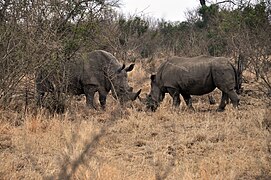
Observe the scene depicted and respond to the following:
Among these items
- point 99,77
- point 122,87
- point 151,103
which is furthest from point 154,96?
point 99,77

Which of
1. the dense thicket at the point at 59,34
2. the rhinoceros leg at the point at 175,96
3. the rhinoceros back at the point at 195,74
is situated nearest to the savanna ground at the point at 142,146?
the dense thicket at the point at 59,34

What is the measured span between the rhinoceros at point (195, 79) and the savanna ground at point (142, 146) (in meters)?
1.13

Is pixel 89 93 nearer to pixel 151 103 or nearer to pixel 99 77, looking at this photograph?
pixel 99 77

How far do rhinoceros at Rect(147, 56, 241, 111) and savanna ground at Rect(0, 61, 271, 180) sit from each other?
3.71 ft

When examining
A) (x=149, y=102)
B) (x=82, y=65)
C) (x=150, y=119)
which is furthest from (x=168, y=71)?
(x=150, y=119)

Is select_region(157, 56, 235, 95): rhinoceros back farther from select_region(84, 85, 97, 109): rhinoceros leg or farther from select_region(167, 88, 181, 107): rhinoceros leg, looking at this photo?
select_region(84, 85, 97, 109): rhinoceros leg

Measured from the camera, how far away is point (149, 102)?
11.0 m

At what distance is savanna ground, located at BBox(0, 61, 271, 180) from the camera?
4879 mm

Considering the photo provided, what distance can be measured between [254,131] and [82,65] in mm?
4477

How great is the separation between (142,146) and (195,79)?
4534mm

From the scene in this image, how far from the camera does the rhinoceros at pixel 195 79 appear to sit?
10398mm

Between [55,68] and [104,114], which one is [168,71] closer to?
[104,114]

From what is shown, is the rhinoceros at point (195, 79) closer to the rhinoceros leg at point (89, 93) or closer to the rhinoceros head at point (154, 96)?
the rhinoceros head at point (154, 96)

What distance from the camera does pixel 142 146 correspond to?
657 cm
